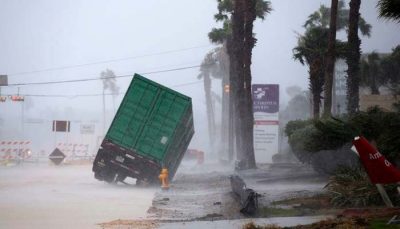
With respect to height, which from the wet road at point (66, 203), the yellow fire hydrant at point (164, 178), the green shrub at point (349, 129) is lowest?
the wet road at point (66, 203)

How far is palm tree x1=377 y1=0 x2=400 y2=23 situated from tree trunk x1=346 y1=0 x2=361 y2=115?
1411cm

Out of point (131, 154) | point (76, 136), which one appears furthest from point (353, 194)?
point (76, 136)

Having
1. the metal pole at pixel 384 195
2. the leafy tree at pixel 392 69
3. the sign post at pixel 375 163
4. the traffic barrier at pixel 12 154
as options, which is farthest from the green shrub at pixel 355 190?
the leafy tree at pixel 392 69

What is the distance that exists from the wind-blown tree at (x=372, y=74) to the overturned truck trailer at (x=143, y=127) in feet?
79.5

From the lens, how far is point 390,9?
38.5 ft

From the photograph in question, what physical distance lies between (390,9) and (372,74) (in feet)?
104

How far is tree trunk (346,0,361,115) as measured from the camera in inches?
1014

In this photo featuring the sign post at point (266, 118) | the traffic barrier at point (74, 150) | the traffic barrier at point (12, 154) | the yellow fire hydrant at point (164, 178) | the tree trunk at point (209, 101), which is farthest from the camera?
the tree trunk at point (209, 101)

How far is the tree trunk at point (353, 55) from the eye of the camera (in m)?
25.8

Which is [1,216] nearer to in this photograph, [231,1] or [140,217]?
[140,217]

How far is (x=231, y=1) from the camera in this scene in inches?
1426

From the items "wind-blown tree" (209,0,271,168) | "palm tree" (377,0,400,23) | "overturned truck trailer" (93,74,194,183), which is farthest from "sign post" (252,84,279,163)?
"palm tree" (377,0,400,23)

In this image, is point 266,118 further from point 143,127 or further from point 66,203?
point 66,203

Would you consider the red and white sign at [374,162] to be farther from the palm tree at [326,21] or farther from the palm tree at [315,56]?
the palm tree at [326,21]
